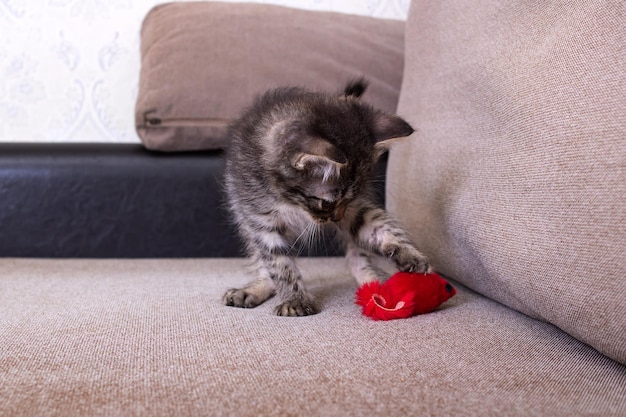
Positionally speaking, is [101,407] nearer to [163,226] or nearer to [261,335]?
[261,335]

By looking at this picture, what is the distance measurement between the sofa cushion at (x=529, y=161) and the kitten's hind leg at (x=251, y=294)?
41cm

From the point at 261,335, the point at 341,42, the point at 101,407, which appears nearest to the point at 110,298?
the point at 261,335

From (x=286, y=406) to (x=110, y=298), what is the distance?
2.58ft

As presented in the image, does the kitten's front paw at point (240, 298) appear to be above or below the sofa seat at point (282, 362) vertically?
below

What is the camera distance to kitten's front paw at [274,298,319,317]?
4.55 feet

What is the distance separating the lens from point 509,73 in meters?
1.34

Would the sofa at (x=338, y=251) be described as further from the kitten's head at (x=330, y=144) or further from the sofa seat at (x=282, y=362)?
the kitten's head at (x=330, y=144)

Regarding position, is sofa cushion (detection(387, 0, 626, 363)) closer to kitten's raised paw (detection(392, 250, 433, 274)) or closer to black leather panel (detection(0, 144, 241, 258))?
kitten's raised paw (detection(392, 250, 433, 274))

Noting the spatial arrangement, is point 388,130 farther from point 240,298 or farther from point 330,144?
point 240,298

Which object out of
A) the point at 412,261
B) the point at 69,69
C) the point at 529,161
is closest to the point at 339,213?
the point at 412,261

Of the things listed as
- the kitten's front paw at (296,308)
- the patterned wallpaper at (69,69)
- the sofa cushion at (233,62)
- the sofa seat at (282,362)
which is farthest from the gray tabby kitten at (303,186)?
the patterned wallpaper at (69,69)

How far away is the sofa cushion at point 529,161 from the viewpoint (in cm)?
102

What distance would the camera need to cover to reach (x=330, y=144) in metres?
1.31

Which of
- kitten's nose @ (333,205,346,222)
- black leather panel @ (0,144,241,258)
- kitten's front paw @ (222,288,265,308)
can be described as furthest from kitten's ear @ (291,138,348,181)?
black leather panel @ (0,144,241,258)
